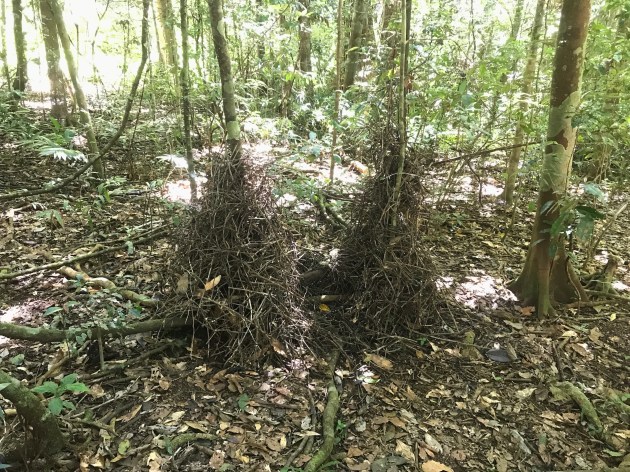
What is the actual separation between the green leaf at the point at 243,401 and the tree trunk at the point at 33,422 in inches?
41.2

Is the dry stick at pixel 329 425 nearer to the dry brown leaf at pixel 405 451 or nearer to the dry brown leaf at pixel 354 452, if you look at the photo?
the dry brown leaf at pixel 354 452

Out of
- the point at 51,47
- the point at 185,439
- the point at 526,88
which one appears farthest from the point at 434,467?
the point at 51,47

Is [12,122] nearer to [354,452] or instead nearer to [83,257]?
[83,257]

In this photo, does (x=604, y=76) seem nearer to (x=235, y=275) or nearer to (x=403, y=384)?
(x=403, y=384)

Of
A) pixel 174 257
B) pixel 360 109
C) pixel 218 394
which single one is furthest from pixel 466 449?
pixel 360 109

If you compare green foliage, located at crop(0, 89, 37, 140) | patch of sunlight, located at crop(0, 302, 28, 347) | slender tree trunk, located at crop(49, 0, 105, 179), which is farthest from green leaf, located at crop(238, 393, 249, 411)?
green foliage, located at crop(0, 89, 37, 140)

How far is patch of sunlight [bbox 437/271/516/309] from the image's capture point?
14.5 feet

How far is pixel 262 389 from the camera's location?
10.6ft

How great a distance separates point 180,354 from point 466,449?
2.14m

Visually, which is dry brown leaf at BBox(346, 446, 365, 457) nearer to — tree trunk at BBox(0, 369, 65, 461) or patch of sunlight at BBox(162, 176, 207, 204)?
tree trunk at BBox(0, 369, 65, 461)

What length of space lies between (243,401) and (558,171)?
324 cm

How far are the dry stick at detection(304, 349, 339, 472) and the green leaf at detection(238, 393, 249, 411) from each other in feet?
1.75

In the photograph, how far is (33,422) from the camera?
2.33m

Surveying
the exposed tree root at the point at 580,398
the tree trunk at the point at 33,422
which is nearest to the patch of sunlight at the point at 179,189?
the tree trunk at the point at 33,422
